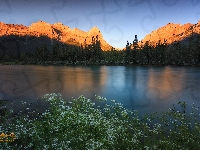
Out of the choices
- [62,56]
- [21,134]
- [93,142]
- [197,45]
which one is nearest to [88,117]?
[93,142]

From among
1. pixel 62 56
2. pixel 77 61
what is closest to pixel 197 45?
pixel 77 61

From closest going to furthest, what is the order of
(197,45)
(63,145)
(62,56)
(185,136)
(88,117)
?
(63,145) → (185,136) → (88,117) → (197,45) → (62,56)

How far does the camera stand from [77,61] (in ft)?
540

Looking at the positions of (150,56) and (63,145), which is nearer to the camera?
(63,145)

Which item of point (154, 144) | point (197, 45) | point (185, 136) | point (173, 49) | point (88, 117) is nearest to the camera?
point (154, 144)

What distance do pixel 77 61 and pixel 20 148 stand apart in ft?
508

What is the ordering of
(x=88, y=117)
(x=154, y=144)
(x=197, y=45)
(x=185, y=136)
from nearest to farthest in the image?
(x=154, y=144) < (x=185, y=136) < (x=88, y=117) < (x=197, y=45)

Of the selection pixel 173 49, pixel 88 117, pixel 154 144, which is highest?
pixel 173 49

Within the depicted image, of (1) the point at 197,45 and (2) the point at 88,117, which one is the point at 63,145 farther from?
(1) the point at 197,45

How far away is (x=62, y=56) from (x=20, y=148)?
171 m

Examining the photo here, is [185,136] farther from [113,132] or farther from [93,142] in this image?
[93,142]

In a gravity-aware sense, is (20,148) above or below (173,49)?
below

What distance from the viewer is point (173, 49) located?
145250mm

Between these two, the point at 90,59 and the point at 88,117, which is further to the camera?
the point at 90,59
